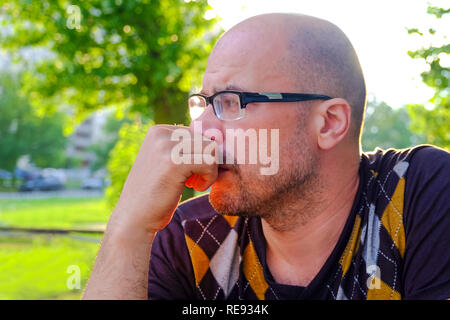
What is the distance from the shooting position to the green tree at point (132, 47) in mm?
8070

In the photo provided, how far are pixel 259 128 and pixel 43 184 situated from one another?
4622cm

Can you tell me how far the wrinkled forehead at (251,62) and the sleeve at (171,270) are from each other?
758mm

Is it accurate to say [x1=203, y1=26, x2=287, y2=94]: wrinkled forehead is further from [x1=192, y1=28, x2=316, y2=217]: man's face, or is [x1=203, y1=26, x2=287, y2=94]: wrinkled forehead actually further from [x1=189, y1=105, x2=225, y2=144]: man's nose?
[x1=189, y1=105, x2=225, y2=144]: man's nose

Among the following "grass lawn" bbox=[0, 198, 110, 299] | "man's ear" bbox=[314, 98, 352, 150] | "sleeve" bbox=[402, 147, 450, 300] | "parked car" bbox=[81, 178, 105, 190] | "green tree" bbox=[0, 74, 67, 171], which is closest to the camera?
"sleeve" bbox=[402, 147, 450, 300]

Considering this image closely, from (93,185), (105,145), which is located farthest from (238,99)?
(105,145)

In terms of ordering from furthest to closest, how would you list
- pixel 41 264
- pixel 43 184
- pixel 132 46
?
pixel 43 184 → pixel 41 264 → pixel 132 46

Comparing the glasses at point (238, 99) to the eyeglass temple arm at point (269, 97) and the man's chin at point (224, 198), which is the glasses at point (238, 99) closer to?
the eyeglass temple arm at point (269, 97)

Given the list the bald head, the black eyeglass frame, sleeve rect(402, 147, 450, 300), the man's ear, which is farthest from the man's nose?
sleeve rect(402, 147, 450, 300)

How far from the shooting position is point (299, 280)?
196 centimetres

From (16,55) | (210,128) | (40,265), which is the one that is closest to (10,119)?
(16,55)

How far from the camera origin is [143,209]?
1775 mm

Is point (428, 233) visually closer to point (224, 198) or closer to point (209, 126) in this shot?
point (224, 198)

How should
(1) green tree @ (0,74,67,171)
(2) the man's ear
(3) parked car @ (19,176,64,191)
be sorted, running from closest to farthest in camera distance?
(2) the man's ear < (1) green tree @ (0,74,67,171) < (3) parked car @ (19,176,64,191)

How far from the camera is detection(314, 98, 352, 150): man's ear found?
6.72 ft
